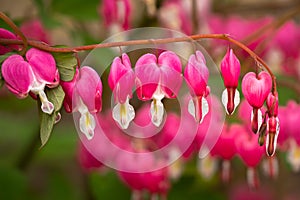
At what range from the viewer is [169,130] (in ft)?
5.02

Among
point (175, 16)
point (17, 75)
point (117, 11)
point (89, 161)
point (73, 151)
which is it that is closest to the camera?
point (17, 75)

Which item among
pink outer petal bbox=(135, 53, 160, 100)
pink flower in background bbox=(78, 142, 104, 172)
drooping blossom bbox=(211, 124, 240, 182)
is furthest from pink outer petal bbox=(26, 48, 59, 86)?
pink flower in background bbox=(78, 142, 104, 172)

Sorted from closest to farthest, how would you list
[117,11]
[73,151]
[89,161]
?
[117,11], [89,161], [73,151]

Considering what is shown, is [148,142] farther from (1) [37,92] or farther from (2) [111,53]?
(1) [37,92]

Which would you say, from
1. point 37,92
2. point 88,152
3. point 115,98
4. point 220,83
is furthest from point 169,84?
point 88,152

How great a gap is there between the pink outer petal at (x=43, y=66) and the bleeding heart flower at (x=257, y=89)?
0.28m

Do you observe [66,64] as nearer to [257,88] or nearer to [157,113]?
[157,113]

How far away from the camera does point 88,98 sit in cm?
103

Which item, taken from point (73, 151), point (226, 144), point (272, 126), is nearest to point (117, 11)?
point (226, 144)

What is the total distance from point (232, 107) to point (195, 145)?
20.4 inches

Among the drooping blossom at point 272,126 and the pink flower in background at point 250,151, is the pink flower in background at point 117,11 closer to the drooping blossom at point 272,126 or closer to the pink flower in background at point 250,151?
the pink flower in background at point 250,151

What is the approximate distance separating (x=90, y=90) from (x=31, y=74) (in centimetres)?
9

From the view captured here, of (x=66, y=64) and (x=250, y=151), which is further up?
(x=66, y=64)

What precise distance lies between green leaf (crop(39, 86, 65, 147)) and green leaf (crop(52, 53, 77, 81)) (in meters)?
0.02
